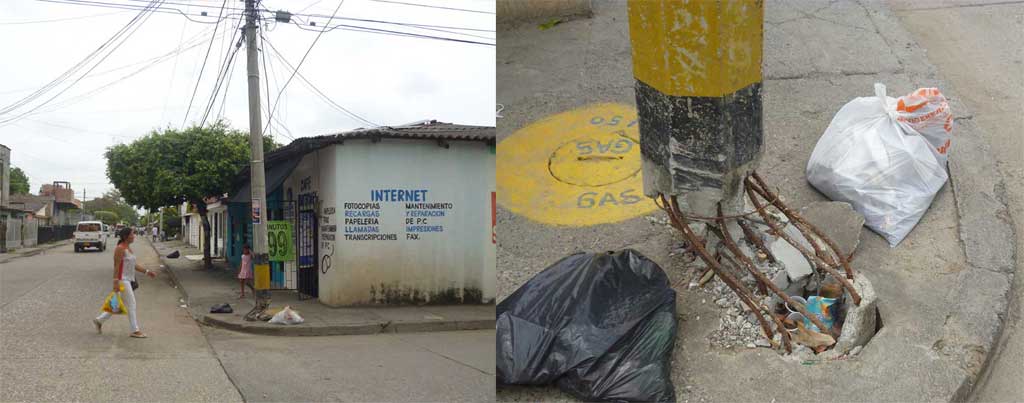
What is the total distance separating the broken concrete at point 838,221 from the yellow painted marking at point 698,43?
1582mm

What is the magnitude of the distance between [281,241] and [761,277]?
9.20 metres

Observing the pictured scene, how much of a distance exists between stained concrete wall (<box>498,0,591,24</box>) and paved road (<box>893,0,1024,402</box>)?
3.80 m

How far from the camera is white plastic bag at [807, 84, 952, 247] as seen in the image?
16.5ft

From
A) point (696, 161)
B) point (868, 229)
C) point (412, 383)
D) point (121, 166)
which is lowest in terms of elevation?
point (412, 383)

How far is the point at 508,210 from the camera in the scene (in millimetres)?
5883

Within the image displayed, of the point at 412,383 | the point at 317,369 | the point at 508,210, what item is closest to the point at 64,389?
the point at 317,369

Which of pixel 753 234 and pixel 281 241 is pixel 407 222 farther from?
pixel 753 234

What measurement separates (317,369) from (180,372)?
119cm

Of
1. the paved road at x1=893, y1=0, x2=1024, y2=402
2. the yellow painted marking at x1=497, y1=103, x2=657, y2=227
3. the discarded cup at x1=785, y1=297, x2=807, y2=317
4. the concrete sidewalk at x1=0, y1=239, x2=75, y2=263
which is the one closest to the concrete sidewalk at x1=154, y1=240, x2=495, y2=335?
the concrete sidewalk at x1=0, y1=239, x2=75, y2=263

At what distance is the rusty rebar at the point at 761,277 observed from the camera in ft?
13.5

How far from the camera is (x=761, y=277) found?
4.23 m

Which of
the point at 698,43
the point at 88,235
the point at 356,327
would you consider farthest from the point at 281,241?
the point at 698,43

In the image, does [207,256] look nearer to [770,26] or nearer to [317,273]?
[317,273]

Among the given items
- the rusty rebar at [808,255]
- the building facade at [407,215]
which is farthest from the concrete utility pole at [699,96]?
the building facade at [407,215]
